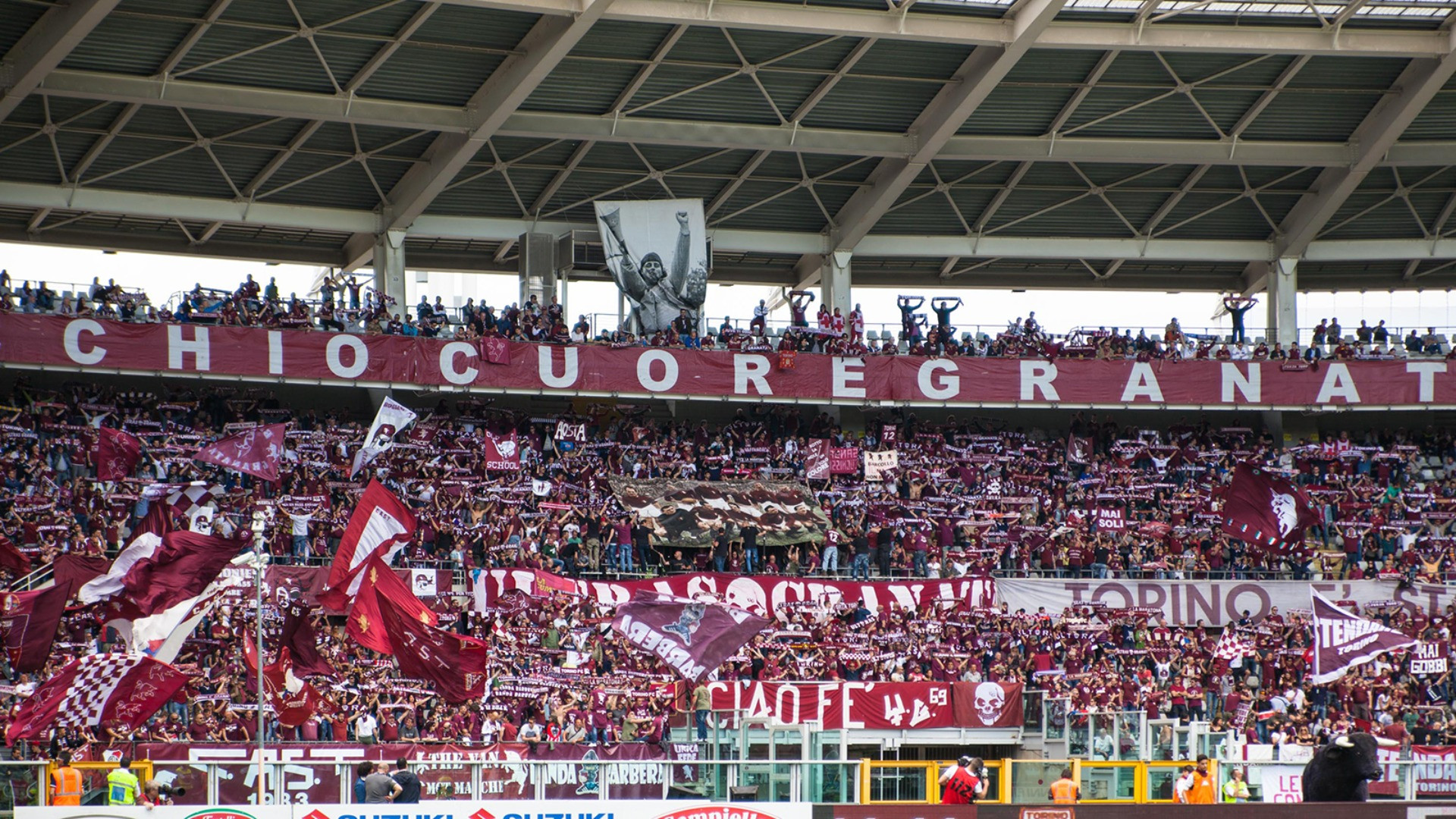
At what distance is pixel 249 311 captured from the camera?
41812 millimetres

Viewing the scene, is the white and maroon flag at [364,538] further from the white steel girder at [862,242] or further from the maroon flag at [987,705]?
the white steel girder at [862,242]

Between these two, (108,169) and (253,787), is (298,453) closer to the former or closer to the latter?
(108,169)

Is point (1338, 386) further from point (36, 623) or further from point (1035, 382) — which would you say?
point (36, 623)

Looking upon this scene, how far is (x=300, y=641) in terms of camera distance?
24828 millimetres

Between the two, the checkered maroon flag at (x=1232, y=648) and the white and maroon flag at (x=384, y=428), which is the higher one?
the white and maroon flag at (x=384, y=428)

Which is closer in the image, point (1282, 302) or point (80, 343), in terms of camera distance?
point (80, 343)

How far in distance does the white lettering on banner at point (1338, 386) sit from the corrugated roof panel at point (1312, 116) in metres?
6.27

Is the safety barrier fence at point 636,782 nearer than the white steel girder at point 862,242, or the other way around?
the safety barrier fence at point 636,782

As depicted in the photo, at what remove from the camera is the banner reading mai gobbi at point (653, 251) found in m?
46.0

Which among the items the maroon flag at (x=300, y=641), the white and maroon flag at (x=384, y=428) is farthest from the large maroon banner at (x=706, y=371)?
the maroon flag at (x=300, y=641)

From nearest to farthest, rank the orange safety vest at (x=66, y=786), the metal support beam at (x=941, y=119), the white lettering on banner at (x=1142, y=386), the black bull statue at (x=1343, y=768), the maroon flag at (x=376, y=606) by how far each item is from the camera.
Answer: the black bull statue at (x=1343, y=768) < the orange safety vest at (x=66, y=786) < the maroon flag at (x=376, y=606) < the metal support beam at (x=941, y=119) < the white lettering on banner at (x=1142, y=386)

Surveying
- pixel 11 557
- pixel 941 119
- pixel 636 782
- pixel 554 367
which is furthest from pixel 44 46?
pixel 636 782

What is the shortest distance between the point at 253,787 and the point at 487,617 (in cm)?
1498

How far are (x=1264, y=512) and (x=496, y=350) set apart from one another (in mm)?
19177
